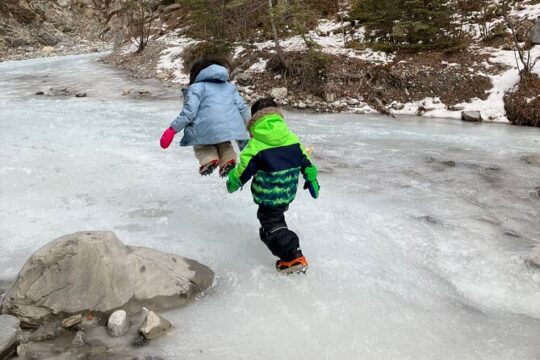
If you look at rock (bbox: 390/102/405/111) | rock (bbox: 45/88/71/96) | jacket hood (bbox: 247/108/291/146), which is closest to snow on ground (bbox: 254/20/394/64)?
rock (bbox: 390/102/405/111)

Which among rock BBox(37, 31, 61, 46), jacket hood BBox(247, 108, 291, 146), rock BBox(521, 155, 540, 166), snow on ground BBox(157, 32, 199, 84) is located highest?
rock BBox(37, 31, 61, 46)

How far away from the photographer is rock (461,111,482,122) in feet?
38.3

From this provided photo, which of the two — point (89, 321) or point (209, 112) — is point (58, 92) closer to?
point (209, 112)

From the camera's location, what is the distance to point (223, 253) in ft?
13.7

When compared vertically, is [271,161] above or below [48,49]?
below

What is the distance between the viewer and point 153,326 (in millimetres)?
2900

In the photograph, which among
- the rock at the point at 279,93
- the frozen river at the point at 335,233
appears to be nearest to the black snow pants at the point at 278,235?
the frozen river at the point at 335,233

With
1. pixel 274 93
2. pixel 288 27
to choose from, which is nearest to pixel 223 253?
pixel 274 93

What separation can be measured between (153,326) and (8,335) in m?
0.87

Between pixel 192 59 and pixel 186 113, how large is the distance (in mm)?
15678

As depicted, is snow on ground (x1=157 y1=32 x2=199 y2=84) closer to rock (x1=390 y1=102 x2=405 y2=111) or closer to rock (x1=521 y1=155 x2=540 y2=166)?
rock (x1=390 y1=102 x2=405 y2=111)

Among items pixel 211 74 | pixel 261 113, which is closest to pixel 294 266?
pixel 261 113

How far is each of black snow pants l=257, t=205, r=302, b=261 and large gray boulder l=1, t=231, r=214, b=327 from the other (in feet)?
2.52

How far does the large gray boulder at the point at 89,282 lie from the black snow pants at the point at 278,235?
0.77m
